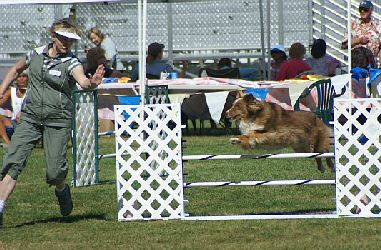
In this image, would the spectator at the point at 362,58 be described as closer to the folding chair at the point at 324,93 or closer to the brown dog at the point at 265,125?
the folding chair at the point at 324,93

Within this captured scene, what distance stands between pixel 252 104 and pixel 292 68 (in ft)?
26.3

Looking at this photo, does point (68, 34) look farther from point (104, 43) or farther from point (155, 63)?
point (104, 43)

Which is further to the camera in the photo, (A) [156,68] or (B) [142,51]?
(A) [156,68]

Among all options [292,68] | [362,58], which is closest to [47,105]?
[362,58]

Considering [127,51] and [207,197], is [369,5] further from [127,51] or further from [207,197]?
[127,51]

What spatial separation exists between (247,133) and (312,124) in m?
0.95

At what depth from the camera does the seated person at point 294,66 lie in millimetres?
18094

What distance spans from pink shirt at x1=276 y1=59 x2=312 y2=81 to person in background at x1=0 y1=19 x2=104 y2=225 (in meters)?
9.45

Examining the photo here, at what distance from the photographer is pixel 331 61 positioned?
59.6 ft

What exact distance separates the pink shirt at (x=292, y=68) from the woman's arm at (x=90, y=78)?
951 cm

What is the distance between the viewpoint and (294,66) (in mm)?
18141

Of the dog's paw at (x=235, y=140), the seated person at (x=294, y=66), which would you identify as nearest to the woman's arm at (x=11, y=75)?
the dog's paw at (x=235, y=140)

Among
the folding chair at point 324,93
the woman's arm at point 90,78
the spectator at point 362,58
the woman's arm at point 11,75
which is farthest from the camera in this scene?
the spectator at point 362,58

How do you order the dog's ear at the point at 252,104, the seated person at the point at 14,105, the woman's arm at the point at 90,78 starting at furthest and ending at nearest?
the seated person at the point at 14,105
the dog's ear at the point at 252,104
the woman's arm at the point at 90,78
